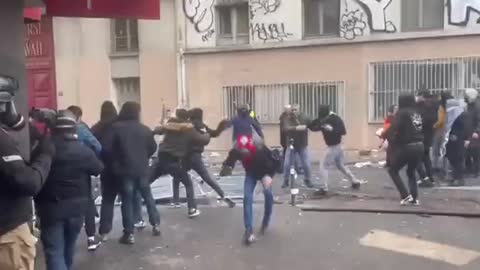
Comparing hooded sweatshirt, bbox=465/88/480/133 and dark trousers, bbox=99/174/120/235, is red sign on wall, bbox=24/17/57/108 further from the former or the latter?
dark trousers, bbox=99/174/120/235

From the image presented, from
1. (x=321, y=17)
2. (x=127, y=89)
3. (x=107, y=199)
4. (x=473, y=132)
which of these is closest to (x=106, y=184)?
(x=107, y=199)

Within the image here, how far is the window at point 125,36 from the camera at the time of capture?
68.6ft

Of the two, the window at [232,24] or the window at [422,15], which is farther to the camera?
the window at [232,24]

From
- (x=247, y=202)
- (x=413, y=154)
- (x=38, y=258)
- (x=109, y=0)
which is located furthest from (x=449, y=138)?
(x=38, y=258)

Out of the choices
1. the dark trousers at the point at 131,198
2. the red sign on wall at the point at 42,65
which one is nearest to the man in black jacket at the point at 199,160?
the dark trousers at the point at 131,198

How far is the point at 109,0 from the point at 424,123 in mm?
6053

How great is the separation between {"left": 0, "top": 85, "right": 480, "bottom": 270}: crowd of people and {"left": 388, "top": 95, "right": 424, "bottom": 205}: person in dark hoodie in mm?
14

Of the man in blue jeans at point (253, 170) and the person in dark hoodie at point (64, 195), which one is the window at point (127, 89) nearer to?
the man in blue jeans at point (253, 170)

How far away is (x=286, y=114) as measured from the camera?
40.5 ft

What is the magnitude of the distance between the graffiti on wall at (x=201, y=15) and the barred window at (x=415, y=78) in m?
5.08

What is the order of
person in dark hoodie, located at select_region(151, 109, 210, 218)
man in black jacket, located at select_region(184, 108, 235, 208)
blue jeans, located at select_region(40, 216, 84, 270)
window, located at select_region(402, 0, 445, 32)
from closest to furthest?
blue jeans, located at select_region(40, 216, 84, 270), person in dark hoodie, located at select_region(151, 109, 210, 218), man in black jacket, located at select_region(184, 108, 235, 208), window, located at select_region(402, 0, 445, 32)

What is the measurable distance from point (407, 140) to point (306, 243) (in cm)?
250

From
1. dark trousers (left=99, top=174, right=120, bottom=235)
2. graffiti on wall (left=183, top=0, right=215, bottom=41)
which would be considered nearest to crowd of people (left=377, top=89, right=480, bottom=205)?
dark trousers (left=99, top=174, right=120, bottom=235)

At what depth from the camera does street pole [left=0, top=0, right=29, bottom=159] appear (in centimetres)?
670
